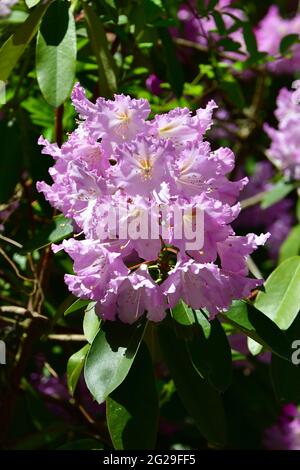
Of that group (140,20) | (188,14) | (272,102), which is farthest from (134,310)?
(272,102)

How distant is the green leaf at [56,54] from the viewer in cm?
137

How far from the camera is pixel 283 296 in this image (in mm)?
1405

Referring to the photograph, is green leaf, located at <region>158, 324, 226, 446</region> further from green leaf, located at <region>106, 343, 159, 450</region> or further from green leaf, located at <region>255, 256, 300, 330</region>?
green leaf, located at <region>255, 256, 300, 330</region>

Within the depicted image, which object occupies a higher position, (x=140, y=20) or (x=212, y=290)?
(x=140, y=20)

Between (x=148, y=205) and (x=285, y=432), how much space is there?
1.57 m

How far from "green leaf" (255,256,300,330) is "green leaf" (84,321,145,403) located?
24 centimetres

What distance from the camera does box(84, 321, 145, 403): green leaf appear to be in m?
1.17

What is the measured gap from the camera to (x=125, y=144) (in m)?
1.17

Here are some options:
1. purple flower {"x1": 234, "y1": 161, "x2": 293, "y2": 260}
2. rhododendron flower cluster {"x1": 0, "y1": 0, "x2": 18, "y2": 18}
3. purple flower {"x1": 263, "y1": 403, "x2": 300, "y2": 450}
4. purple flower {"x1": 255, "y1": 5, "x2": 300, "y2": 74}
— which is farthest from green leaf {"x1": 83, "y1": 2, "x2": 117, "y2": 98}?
purple flower {"x1": 234, "y1": 161, "x2": 293, "y2": 260}

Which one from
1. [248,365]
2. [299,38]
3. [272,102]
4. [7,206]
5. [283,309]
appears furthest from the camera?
[272,102]

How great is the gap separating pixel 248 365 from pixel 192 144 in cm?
123

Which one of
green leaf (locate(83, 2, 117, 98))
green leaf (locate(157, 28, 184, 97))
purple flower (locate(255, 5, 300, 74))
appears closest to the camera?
green leaf (locate(83, 2, 117, 98))

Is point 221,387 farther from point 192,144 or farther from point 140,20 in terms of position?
point 140,20

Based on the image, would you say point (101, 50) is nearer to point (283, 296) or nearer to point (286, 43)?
point (283, 296)
